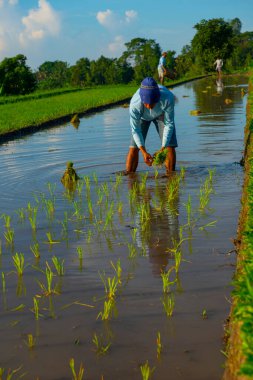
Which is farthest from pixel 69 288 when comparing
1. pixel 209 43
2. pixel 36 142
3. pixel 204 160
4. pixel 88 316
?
pixel 209 43

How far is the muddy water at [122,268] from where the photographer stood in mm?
2551

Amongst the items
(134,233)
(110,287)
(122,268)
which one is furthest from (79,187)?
(110,287)

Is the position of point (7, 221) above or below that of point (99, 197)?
above

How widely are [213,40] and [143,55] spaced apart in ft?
98.1

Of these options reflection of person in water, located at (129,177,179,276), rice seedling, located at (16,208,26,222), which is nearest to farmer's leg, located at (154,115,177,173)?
reflection of person in water, located at (129,177,179,276)

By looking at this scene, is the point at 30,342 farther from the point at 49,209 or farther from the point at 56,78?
the point at 56,78

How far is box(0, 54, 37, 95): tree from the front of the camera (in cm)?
3381

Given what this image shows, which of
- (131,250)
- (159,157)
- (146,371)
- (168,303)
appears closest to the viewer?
(146,371)

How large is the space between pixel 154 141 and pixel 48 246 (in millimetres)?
6091

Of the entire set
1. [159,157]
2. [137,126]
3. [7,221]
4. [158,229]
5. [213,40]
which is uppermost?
[213,40]

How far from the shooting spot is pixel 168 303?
3.04 metres

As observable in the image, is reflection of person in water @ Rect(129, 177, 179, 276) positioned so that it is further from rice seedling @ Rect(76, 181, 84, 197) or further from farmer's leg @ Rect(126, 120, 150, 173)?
farmer's leg @ Rect(126, 120, 150, 173)

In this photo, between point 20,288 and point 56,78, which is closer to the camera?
point 20,288

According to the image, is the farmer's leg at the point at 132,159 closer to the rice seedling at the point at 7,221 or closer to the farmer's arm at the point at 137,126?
the farmer's arm at the point at 137,126
